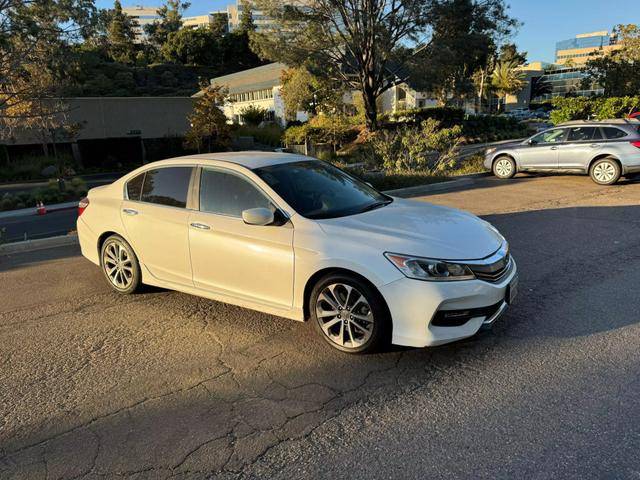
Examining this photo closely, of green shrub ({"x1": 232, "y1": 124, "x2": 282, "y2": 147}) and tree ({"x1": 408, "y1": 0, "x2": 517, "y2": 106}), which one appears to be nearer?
tree ({"x1": 408, "y1": 0, "x2": 517, "y2": 106})

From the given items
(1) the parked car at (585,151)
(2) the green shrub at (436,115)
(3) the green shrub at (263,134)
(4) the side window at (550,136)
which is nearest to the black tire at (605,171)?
(1) the parked car at (585,151)

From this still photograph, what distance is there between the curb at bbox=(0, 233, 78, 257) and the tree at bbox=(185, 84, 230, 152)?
20238mm

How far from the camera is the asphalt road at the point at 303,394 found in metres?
2.79

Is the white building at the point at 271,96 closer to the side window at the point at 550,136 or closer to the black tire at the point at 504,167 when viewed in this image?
the black tire at the point at 504,167

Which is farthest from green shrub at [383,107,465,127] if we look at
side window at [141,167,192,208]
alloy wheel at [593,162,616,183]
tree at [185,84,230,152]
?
side window at [141,167,192,208]

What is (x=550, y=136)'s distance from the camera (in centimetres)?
1328

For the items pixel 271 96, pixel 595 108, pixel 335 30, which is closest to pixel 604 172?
pixel 335 30

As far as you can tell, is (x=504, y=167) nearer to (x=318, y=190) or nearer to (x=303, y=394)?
(x=318, y=190)

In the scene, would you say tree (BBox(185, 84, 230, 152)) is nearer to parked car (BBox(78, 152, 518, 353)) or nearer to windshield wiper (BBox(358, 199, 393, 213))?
parked car (BBox(78, 152, 518, 353))

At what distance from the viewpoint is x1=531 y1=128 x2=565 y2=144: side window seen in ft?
42.7

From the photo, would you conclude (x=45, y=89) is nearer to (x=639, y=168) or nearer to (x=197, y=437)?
(x=197, y=437)

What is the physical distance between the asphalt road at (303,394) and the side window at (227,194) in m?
1.11

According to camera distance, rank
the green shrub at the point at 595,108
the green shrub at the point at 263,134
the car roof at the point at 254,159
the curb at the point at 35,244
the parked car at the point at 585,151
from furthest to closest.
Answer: the green shrub at the point at 263,134 < the green shrub at the point at 595,108 < the parked car at the point at 585,151 < the curb at the point at 35,244 < the car roof at the point at 254,159

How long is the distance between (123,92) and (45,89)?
62.7m
